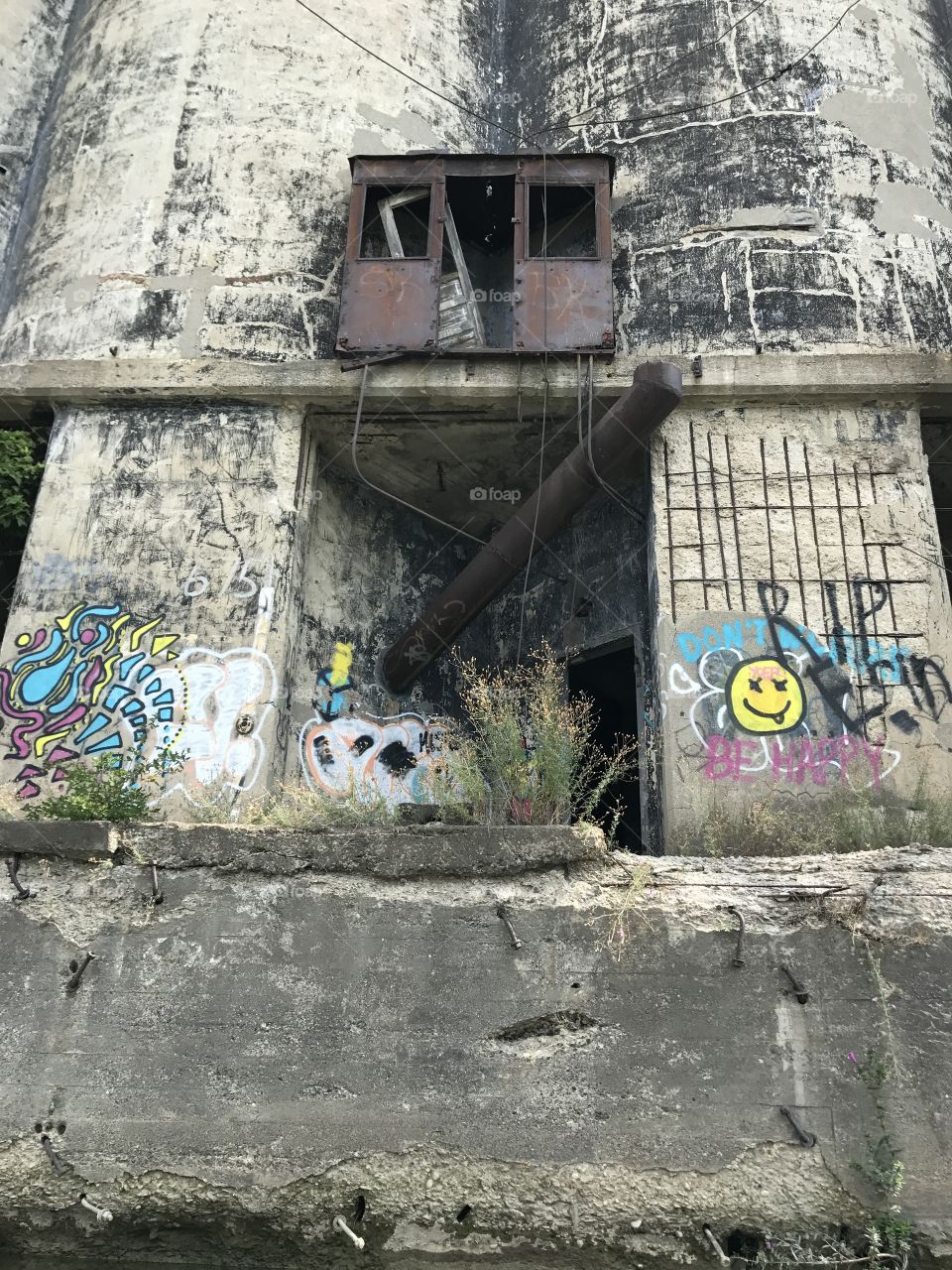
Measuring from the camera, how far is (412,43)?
10641 millimetres

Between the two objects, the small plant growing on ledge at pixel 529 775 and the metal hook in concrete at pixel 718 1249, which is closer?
the metal hook in concrete at pixel 718 1249

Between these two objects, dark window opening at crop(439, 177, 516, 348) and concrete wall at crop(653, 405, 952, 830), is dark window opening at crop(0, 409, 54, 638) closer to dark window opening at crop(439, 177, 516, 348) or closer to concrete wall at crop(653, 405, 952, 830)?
dark window opening at crop(439, 177, 516, 348)

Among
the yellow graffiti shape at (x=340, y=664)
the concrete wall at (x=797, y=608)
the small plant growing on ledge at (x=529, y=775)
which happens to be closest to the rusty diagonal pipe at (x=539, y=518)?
the yellow graffiti shape at (x=340, y=664)

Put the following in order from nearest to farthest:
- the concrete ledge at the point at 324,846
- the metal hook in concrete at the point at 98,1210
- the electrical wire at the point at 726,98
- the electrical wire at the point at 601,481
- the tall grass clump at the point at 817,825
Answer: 1. the metal hook in concrete at the point at 98,1210
2. the concrete ledge at the point at 324,846
3. the tall grass clump at the point at 817,825
4. the electrical wire at the point at 601,481
5. the electrical wire at the point at 726,98

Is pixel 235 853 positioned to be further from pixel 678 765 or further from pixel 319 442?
pixel 319 442

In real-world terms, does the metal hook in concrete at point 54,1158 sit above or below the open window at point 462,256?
below

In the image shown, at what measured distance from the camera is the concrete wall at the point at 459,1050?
14.9 ft

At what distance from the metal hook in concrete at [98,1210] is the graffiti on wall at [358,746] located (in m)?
4.15

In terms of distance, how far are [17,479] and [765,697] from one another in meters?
6.44

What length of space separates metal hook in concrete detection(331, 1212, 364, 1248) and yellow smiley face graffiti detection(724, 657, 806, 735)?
444 cm

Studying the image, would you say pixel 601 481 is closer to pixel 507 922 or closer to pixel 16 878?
pixel 507 922

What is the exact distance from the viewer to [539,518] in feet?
28.7

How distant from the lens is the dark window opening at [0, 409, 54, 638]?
29.3 feet

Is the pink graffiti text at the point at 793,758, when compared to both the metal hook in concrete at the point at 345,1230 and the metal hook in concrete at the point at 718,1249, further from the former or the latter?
the metal hook in concrete at the point at 345,1230
